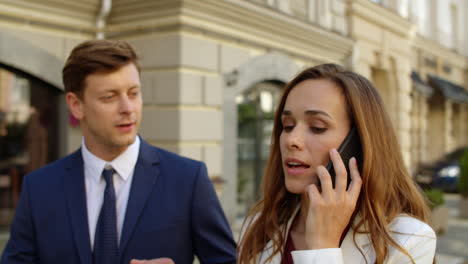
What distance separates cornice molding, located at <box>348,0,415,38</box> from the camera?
10.5 metres

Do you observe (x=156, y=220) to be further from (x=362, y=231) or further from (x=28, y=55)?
(x=28, y=55)

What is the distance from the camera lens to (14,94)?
6.32 meters

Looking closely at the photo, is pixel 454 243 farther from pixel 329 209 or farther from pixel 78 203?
pixel 78 203

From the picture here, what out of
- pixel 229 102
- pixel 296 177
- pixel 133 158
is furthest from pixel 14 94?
pixel 296 177

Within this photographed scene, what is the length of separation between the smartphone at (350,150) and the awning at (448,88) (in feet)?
60.4

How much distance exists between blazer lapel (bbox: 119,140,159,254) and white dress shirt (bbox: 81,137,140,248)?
0.04 metres

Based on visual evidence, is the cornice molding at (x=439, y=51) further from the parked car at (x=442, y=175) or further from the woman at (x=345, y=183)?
the woman at (x=345, y=183)

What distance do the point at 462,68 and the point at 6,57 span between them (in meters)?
21.7

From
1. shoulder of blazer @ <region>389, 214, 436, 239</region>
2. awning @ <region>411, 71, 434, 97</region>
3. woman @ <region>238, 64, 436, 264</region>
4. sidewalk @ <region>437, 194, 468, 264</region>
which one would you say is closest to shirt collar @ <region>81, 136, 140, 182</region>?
woman @ <region>238, 64, 436, 264</region>

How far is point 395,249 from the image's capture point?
1565 mm

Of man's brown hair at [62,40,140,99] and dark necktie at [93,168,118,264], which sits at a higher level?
man's brown hair at [62,40,140,99]

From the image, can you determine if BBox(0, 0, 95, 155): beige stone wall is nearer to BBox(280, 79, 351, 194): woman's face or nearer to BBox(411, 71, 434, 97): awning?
BBox(280, 79, 351, 194): woman's face

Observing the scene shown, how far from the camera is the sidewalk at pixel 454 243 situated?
6.49 metres

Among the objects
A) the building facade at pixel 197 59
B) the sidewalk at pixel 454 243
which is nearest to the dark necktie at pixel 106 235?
the building facade at pixel 197 59
